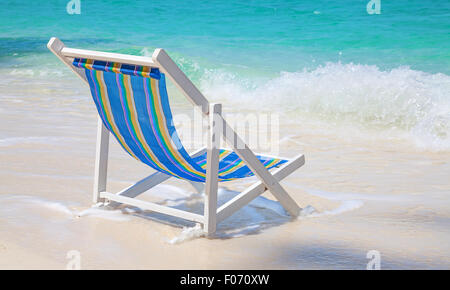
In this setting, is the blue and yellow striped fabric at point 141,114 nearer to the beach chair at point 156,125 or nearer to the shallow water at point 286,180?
the beach chair at point 156,125

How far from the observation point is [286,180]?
421cm

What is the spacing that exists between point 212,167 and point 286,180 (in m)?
1.38

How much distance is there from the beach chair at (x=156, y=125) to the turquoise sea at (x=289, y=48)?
109 inches

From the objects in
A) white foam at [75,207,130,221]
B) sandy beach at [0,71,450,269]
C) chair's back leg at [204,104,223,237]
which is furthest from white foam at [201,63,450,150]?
white foam at [75,207,130,221]

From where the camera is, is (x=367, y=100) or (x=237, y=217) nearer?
(x=237, y=217)

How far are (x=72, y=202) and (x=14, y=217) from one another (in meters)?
0.38

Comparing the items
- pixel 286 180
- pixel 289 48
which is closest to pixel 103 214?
pixel 286 180

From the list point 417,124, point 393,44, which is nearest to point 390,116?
point 417,124

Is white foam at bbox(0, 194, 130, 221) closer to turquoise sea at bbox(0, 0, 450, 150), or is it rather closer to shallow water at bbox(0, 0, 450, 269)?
shallow water at bbox(0, 0, 450, 269)

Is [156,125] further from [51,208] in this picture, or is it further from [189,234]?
[51,208]

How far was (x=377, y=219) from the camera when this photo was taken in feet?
11.2

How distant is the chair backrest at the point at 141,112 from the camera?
110 inches

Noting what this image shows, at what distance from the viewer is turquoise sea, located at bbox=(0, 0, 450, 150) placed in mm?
7027

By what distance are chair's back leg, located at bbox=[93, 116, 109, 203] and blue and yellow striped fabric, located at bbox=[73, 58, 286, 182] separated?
0.18m
